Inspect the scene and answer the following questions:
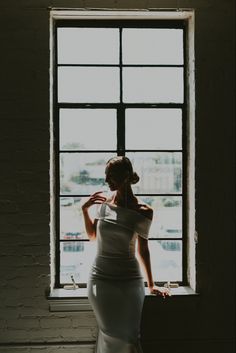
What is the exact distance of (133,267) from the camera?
2881 mm

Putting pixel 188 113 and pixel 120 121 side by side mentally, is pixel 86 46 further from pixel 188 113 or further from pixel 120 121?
pixel 188 113

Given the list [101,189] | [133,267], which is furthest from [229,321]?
[101,189]

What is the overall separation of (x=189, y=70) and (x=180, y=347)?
2083mm

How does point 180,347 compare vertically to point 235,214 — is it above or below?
below

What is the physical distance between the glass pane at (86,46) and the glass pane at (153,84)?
7.1 inches

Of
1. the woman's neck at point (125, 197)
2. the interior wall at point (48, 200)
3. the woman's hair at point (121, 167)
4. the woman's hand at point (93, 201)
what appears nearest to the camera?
the woman's hair at point (121, 167)

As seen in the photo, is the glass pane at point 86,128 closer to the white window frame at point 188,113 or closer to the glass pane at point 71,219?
the white window frame at point 188,113

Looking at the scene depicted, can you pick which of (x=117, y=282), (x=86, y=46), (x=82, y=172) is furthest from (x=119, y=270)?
(x=86, y=46)

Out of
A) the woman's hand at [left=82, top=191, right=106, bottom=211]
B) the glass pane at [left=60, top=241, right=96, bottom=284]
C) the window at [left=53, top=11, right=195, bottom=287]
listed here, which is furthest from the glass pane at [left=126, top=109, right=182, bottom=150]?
the glass pane at [left=60, top=241, right=96, bottom=284]

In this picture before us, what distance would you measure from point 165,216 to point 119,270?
796 mm

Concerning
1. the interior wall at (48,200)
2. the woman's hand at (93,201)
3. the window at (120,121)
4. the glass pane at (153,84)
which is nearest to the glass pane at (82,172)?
the window at (120,121)

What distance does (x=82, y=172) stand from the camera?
3.45 metres

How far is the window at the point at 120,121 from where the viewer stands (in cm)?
344

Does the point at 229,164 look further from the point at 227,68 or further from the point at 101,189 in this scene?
the point at 101,189
